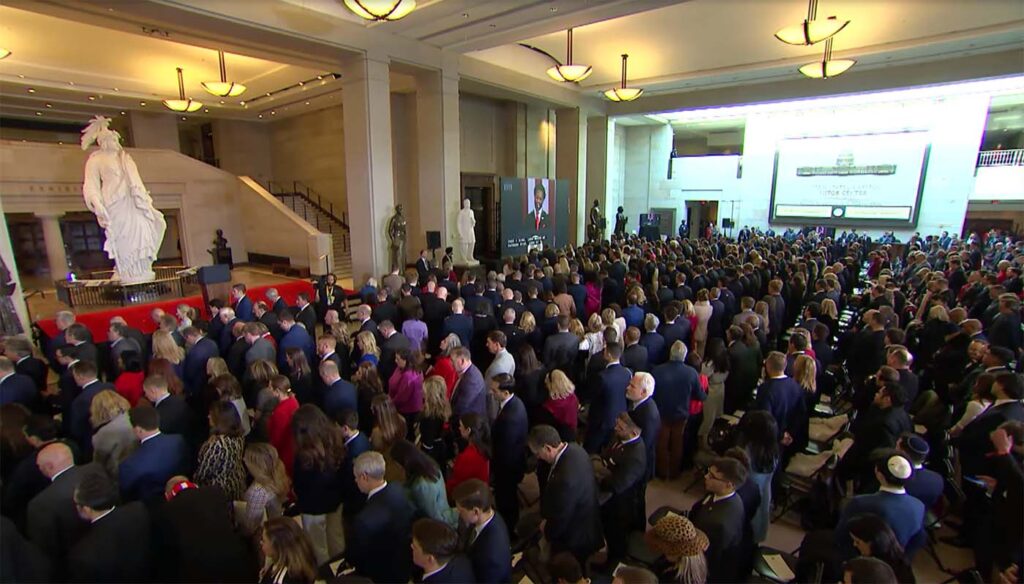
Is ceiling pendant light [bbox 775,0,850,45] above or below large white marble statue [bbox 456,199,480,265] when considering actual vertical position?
above

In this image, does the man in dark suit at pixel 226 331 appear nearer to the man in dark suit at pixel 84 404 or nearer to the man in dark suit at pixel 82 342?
the man in dark suit at pixel 82 342

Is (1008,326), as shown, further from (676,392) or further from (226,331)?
(226,331)

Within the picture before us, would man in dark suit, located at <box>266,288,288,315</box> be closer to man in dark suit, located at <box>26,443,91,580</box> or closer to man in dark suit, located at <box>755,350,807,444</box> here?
man in dark suit, located at <box>26,443,91,580</box>

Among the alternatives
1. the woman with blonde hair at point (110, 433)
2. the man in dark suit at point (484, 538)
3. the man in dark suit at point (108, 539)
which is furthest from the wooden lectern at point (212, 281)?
the man in dark suit at point (484, 538)

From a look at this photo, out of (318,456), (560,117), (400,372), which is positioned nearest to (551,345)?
(400,372)

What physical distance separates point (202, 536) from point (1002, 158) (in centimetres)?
2337

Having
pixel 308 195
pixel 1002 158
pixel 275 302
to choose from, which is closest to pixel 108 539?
pixel 275 302

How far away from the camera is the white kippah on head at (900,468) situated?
8.05 feet

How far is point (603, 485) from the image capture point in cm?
313

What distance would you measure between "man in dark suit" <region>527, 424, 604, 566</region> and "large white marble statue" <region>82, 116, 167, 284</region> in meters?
9.64

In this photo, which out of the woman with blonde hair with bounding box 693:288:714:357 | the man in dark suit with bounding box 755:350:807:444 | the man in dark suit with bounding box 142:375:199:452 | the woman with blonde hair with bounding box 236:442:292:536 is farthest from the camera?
the woman with blonde hair with bounding box 693:288:714:357

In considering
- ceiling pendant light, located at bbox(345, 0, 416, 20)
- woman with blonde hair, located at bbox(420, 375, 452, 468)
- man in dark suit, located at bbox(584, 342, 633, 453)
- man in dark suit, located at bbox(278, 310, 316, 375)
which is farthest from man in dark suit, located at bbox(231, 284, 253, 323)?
man in dark suit, located at bbox(584, 342, 633, 453)

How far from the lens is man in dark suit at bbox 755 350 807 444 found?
3.61 metres

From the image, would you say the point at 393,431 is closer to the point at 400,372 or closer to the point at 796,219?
the point at 400,372
